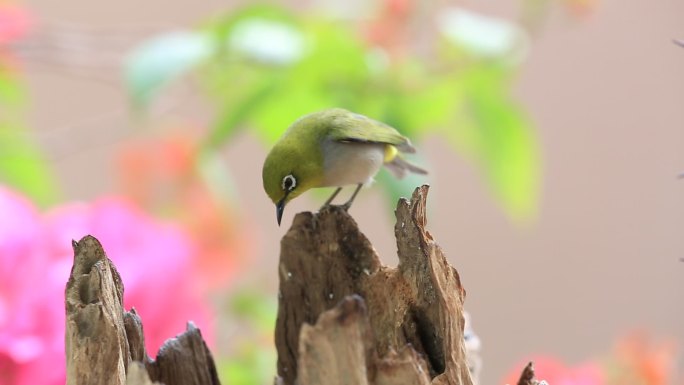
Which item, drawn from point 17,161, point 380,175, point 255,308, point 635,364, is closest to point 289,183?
point 380,175

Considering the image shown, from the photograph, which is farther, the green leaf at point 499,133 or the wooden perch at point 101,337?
the green leaf at point 499,133

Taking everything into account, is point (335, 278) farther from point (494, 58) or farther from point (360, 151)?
point (494, 58)

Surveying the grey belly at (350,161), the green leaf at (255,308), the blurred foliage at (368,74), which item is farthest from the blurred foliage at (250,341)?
the grey belly at (350,161)

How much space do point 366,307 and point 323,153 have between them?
109mm

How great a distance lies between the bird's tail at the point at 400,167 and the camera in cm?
35

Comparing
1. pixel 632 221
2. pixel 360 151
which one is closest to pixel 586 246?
pixel 632 221

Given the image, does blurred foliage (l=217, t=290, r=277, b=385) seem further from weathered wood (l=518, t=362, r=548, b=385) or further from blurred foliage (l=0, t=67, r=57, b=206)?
weathered wood (l=518, t=362, r=548, b=385)

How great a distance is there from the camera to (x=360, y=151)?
1.01 ft

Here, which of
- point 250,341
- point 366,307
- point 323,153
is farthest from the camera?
point 250,341

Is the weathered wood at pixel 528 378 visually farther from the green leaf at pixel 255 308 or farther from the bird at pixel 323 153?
the green leaf at pixel 255 308

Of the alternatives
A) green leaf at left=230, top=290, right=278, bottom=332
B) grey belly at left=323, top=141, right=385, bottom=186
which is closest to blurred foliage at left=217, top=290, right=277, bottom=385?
green leaf at left=230, top=290, right=278, bottom=332

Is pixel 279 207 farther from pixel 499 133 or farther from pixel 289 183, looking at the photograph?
pixel 499 133

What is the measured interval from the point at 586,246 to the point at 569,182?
0.11 meters

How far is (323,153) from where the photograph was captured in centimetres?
29
